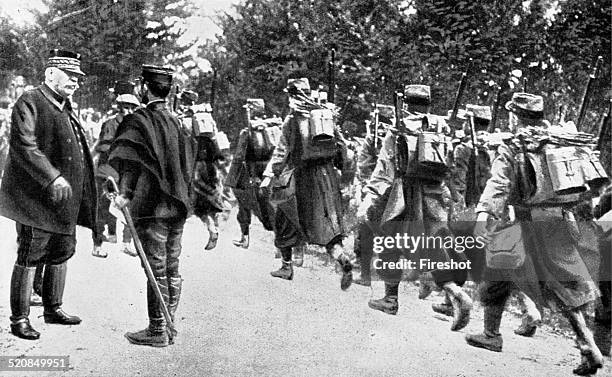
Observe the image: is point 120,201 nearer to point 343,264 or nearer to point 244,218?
point 343,264

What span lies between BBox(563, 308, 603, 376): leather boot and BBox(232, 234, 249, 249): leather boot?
302cm

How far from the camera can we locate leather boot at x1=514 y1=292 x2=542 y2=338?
18.6 feet

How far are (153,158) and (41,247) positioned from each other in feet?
2.87

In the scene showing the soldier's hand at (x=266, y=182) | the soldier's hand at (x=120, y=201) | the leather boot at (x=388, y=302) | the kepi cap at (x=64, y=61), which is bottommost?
the leather boot at (x=388, y=302)

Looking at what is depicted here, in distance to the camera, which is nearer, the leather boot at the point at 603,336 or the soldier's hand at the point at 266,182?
the leather boot at the point at 603,336

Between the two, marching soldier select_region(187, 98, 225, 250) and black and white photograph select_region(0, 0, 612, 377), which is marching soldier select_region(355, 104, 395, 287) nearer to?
black and white photograph select_region(0, 0, 612, 377)

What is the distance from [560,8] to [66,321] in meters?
4.49

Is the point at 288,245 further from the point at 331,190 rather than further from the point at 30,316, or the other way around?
the point at 30,316

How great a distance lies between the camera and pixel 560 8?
6414mm

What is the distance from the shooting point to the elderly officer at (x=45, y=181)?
4.77 metres

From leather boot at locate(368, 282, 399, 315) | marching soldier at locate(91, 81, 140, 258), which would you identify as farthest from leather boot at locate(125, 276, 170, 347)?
leather boot at locate(368, 282, 399, 315)

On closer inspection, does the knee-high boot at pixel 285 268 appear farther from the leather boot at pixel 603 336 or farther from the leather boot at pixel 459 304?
the leather boot at pixel 603 336

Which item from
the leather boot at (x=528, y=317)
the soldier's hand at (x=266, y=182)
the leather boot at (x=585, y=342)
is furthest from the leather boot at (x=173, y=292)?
the leather boot at (x=585, y=342)

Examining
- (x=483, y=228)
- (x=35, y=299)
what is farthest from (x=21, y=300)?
(x=483, y=228)
